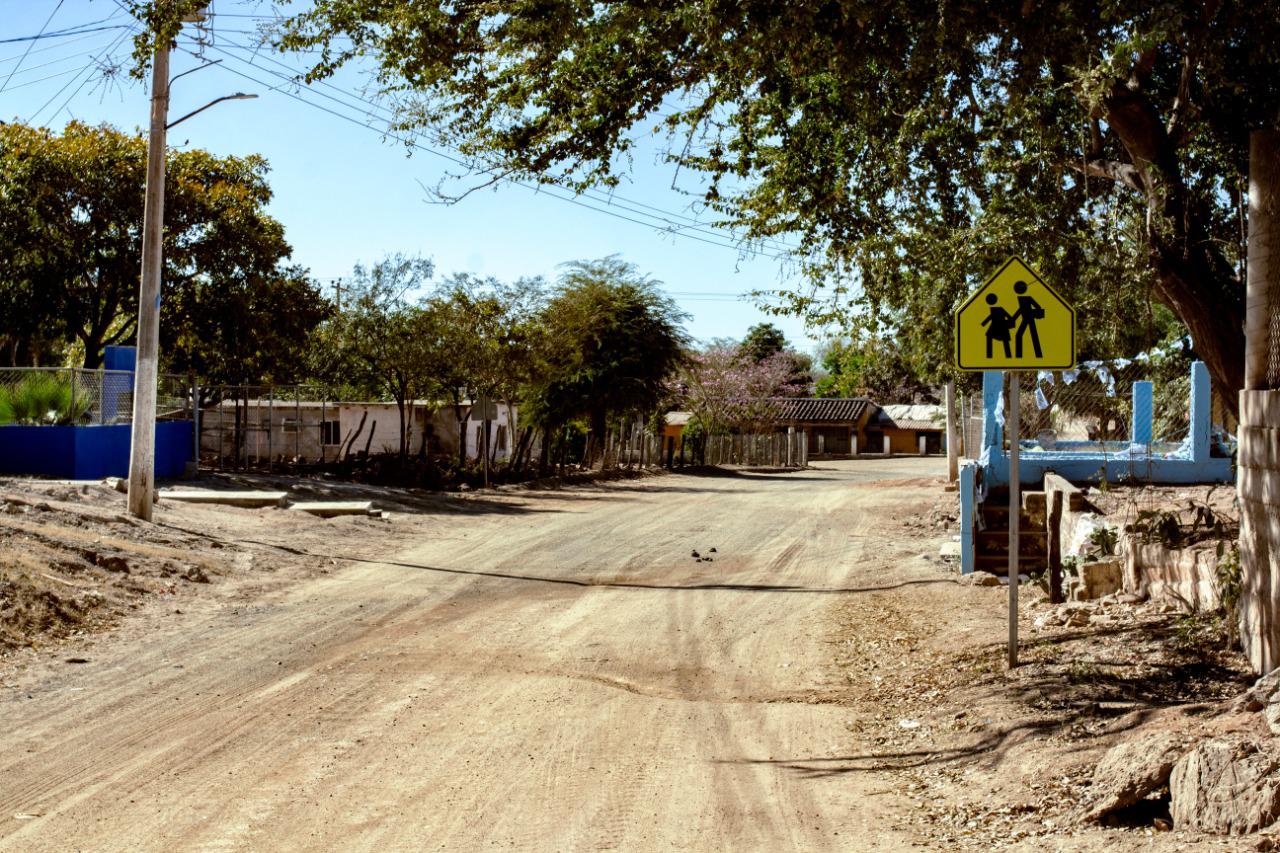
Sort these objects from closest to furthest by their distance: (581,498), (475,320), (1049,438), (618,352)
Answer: (1049,438), (581,498), (475,320), (618,352)

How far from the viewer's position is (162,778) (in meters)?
6.42

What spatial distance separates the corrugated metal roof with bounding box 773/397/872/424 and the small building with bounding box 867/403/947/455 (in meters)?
3.77

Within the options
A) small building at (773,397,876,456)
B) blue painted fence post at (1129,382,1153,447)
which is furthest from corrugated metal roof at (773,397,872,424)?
blue painted fence post at (1129,382,1153,447)

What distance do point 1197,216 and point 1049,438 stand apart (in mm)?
8567

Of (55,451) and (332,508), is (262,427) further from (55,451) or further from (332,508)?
(332,508)

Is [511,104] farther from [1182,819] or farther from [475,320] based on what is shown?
[475,320]

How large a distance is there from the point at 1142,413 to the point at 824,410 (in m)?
63.0

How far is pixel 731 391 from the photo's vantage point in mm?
65250

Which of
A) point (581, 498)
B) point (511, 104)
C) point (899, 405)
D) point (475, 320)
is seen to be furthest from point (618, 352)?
point (899, 405)

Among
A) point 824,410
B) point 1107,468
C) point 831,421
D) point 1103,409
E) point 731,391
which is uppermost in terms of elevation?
point 731,391

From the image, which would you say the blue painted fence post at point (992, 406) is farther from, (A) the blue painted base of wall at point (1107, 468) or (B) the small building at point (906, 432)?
(B) the small building at point (906, 432)

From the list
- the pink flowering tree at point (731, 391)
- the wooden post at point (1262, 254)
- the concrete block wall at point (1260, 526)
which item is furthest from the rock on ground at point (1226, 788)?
the pink flowering tree at point (731, 391)

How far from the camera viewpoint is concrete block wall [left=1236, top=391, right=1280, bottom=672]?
7066 mm

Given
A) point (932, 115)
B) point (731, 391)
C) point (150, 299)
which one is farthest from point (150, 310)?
point (731, 391)
